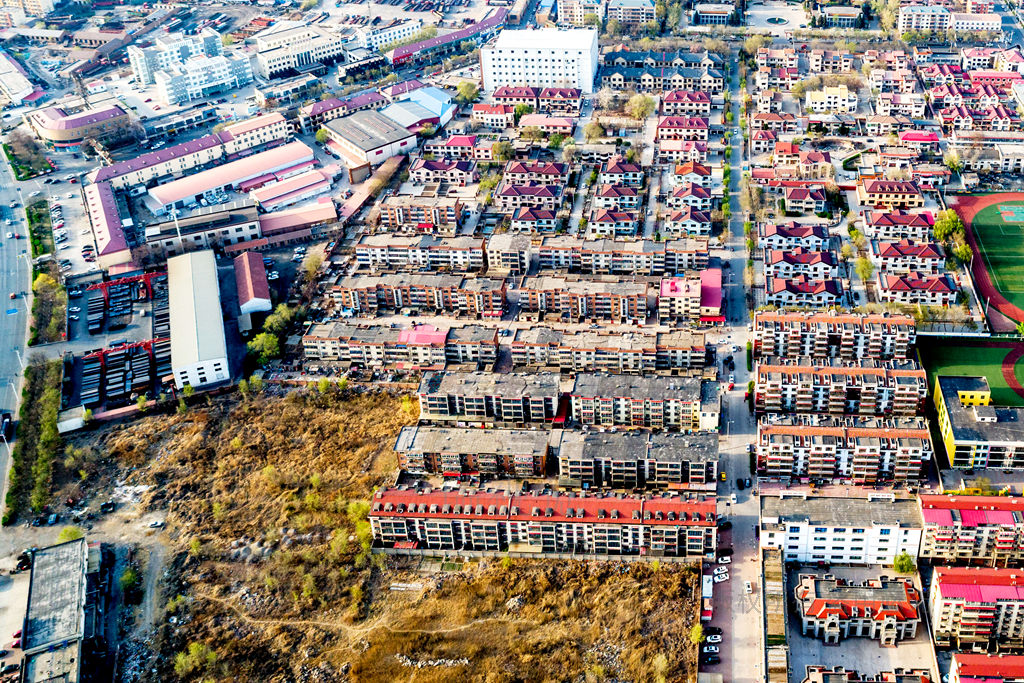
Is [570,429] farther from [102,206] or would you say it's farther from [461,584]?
[102,206]

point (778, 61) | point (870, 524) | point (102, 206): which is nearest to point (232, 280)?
point (102, 206)

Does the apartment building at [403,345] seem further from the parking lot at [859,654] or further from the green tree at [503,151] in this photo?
the green tree at [503,151]

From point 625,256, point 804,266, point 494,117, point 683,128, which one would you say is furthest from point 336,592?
point 494,117

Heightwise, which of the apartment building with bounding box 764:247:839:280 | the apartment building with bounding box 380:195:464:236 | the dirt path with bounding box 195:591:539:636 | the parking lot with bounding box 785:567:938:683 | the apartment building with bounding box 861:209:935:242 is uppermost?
the apartment building with bounding box 380:195:464:236

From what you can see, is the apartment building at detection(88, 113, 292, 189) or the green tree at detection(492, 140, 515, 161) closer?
the apartment building at detection(88, 113, 292, 189)

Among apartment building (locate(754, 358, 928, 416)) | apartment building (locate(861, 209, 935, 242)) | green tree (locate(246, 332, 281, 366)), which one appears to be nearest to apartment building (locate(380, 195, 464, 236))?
green tree (locate(246, 332, 281, 366))

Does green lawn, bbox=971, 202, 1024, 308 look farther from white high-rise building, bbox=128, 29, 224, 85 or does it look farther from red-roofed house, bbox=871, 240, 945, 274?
white high-rise building, bbox=128, 29, 224, 85

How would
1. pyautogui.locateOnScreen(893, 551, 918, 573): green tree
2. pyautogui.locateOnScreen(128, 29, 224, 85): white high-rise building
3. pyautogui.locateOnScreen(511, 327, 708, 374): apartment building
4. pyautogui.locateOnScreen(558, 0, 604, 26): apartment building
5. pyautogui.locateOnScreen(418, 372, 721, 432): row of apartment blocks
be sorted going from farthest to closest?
pyautogui.locateOnScreen(558, 0, 604, 26): apartment building
pyautogui.locateOnScreen(128, 29, 224, 85): white high-rise building
pyautogui.locateOnScreen(511, 327, 708, 374): apartment building
pyautogui.locateOnScreen(418, 372, 721, 432): row of apartment blocks
pyautogui.locateOnScreen(893, 551, 918, 573): green tree
